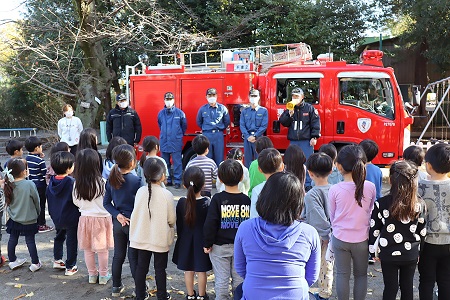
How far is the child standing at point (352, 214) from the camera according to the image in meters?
3.53

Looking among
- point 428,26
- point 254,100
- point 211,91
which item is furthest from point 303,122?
point 428,26

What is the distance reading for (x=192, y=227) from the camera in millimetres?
3869

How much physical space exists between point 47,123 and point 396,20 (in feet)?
48.7

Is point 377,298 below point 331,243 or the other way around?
below

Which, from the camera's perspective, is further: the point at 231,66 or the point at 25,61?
the point at 25,61

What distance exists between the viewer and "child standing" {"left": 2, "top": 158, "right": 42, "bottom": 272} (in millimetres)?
4805

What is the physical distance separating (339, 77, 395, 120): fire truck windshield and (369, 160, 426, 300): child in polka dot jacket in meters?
4.70

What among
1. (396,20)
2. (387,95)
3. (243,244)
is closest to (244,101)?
(387,95)

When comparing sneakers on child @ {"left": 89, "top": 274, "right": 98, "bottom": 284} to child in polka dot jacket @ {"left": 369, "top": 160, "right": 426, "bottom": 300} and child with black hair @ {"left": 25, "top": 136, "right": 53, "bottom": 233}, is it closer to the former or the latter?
child with black hair @ {"left": 25, "top": 136, "right": 53, "bottom": 233}

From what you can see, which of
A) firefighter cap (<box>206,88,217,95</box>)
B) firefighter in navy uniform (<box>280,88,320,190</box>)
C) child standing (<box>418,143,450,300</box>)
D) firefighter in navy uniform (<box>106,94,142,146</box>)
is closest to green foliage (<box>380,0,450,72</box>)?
firefighter in navy uniform (<box>280,88,320,190</box>)

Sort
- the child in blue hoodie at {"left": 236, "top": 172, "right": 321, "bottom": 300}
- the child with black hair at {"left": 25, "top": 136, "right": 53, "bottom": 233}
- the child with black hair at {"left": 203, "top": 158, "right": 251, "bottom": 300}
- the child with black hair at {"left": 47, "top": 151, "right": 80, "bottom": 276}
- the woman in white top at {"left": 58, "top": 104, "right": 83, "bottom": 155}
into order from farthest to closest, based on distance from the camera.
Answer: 1. the woman in white top at {"left": 58, "top": 104, "right": 83, "bottom": 155}
2. the child with black hair at {"left": 25, "top": 136, "right": 53, "bottom": 233}
3. the child with black hair at {"left": 47, "top": 151, "right": 80, "bottom": 276}
4. the child with black hair at {"left": 203, "top": 158, "right": 251, "bottom": 300}
5. the child in blue hoodie at {"left": 236, "top": 172, "right": 321, "bottom": 300}

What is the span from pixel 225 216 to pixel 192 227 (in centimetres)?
45

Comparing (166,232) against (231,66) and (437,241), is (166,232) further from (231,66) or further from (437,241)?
(231,66)

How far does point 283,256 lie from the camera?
2.36 meters
